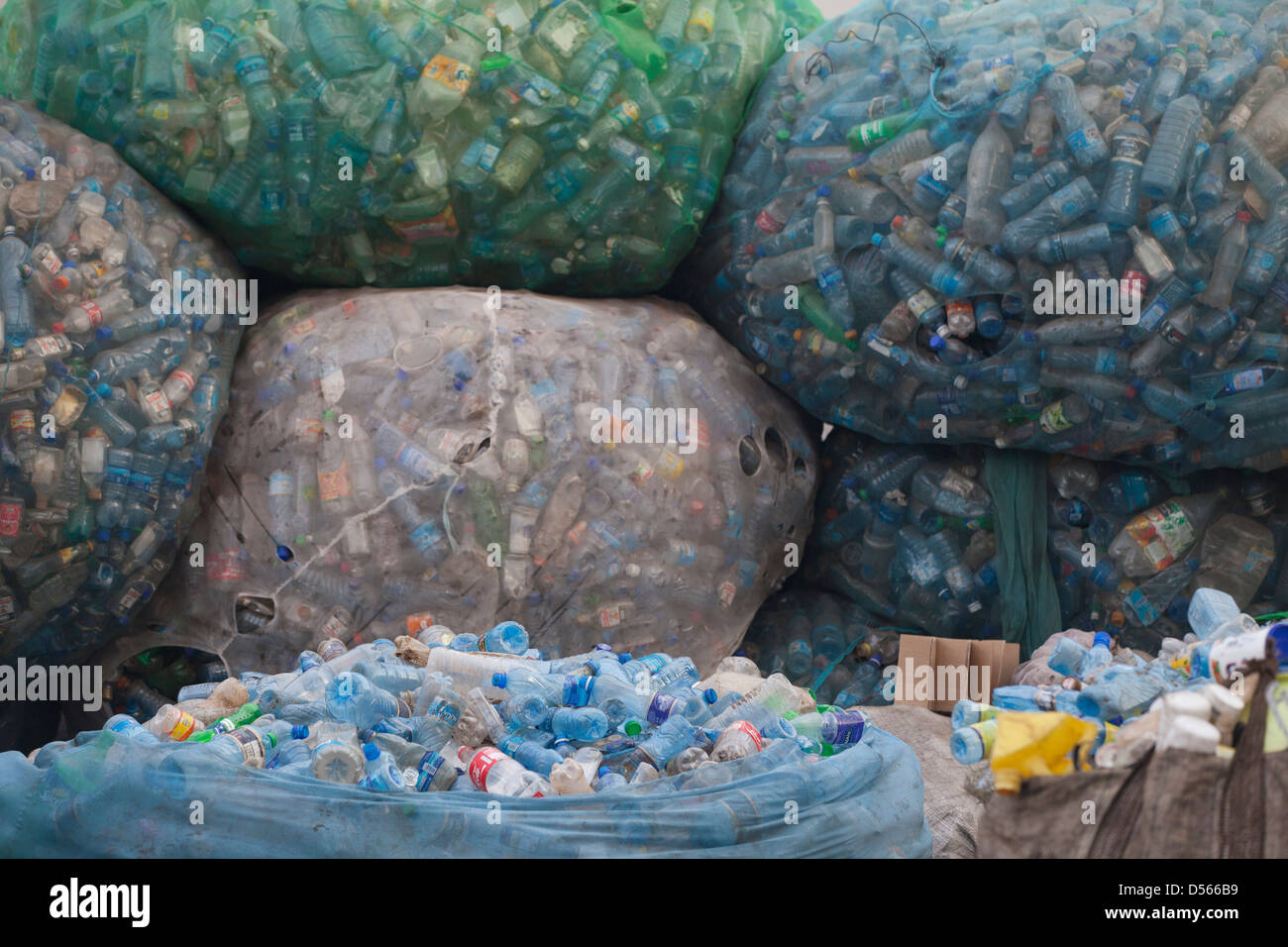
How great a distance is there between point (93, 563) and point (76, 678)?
14.5 inches

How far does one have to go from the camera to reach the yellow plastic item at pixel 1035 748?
1535 millimetres

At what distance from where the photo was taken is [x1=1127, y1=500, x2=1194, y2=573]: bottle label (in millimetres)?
3338

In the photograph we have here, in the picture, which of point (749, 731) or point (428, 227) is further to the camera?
point (428, 227)

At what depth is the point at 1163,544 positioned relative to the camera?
335 cm

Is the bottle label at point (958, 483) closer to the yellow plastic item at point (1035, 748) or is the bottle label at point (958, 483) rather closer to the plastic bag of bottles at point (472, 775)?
the plastic bag of bottles at point (472, 775)

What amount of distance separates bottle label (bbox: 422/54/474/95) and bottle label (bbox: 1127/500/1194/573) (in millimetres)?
1995

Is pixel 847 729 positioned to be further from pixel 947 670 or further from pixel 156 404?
pixel 156 404

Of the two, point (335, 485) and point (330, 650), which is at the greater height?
point (335, 485)

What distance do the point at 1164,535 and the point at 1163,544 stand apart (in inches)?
0.9

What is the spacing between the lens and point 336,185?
326 centimetres

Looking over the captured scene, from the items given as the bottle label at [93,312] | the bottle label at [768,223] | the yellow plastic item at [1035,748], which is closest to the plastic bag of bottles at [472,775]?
the yellow plastic item at [1035,748]

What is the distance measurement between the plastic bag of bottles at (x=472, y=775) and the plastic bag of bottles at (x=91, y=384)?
25.6 inches

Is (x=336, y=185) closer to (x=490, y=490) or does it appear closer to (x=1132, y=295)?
(x=490, y=490)

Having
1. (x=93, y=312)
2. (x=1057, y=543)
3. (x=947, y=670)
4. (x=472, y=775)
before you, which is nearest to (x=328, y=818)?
(x=472, y=775)
